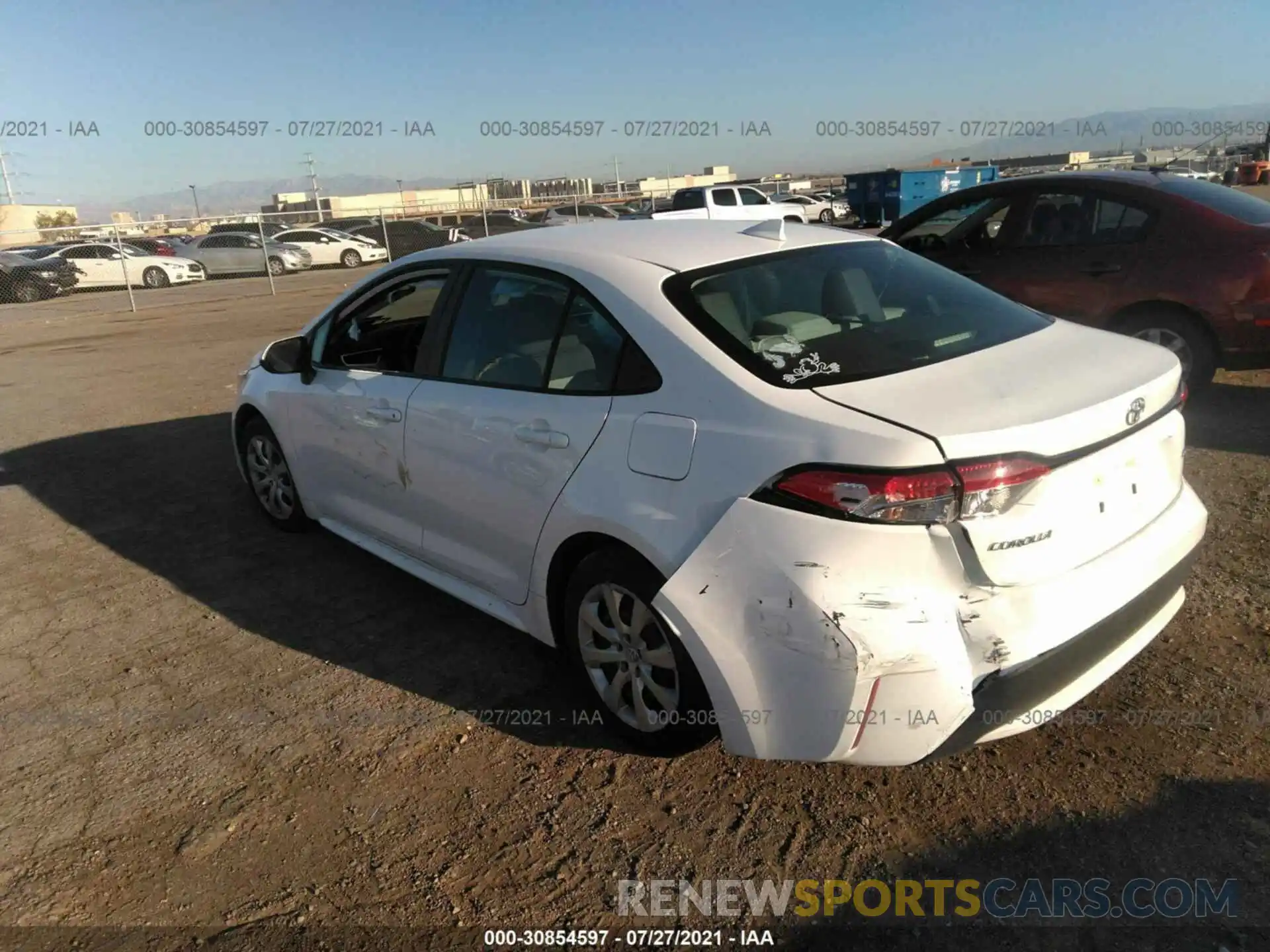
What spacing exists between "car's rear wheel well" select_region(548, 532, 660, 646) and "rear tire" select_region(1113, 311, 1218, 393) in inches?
190

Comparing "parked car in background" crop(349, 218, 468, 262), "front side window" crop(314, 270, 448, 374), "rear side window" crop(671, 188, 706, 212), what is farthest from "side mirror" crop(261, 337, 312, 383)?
"parked car in background" crop(349, 218, 468, 262)

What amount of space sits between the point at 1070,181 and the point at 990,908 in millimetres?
5777

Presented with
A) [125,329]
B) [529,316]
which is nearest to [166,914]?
[529,316]

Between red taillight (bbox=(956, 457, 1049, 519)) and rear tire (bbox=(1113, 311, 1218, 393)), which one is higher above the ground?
red taillight (bbox=(956, 457, 1049, 519))

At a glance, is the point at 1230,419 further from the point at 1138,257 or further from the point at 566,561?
the point at 566,561

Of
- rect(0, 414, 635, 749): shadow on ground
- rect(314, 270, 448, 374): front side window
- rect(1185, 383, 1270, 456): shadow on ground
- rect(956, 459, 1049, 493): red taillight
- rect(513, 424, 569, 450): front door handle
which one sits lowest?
rect(0, 414, 635, 749): shadow on ground

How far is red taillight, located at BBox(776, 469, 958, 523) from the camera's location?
2.23 meters

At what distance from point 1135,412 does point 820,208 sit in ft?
115

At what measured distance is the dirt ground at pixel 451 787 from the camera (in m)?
2.43

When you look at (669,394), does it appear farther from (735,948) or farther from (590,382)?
(735,948)

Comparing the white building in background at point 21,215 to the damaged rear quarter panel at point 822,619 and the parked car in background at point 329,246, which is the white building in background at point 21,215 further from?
the damaged rear quarter panel at point 822,619

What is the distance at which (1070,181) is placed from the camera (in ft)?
21.5

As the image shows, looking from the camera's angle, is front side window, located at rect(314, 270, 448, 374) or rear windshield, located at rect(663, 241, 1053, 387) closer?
rear windshield, located at rect(663, 241, 1053, 387)

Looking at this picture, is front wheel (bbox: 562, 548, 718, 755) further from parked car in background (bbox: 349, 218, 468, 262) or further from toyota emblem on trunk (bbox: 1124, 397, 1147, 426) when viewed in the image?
parked car in background (bbox: 349, 218, 468, 262)
